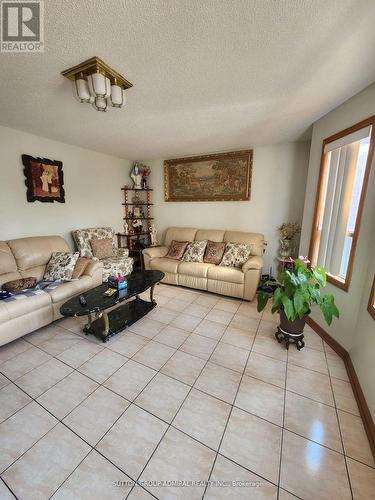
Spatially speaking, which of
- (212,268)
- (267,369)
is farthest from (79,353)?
(212,268)

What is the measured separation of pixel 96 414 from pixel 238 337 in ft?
4.76

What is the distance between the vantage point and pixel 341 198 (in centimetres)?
203

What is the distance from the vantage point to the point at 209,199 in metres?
3.92

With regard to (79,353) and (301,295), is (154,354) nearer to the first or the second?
(79,353)

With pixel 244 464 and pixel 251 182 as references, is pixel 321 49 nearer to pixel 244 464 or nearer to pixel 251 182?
pixel 251 182

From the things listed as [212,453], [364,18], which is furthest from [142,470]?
[364,18]

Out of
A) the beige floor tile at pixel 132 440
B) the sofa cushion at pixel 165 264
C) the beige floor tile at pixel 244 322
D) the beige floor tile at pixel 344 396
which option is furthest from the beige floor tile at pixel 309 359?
the sofa cushion at pixel 165 264

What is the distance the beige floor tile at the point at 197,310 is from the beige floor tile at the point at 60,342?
1.31 metres

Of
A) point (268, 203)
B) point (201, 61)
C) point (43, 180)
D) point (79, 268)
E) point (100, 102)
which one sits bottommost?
point (79, 268)

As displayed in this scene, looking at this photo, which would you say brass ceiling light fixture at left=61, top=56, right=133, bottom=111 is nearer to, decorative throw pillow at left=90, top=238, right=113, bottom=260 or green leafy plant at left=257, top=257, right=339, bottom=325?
green leafy plant at left=257, top=257, right=339, bottom=325

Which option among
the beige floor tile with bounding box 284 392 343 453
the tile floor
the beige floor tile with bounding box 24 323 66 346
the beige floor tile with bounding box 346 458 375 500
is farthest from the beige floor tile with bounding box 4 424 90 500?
the beige floor tile with bounding box 346 458 375 500

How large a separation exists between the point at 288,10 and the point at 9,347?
3.33m

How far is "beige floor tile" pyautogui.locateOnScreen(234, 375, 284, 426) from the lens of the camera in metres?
1.39

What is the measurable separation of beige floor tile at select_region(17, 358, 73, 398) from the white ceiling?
2.36 metres
